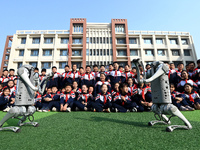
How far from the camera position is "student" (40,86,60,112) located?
5000 mm

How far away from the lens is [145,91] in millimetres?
4871

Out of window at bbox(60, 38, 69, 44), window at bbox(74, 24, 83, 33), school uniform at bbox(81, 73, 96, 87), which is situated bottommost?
school uniform at bbox(81, 73, 96, 87)

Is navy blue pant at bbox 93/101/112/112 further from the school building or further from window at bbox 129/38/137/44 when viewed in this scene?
window at bbox 129/38/137/44

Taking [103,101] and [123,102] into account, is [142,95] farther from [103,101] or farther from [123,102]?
[103,101]

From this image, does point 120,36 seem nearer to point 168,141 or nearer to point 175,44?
point 175,44

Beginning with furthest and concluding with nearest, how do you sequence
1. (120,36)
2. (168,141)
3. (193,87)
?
(120,36)
(193,87)
(168,141)

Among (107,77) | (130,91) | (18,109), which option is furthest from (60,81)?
(18,109)

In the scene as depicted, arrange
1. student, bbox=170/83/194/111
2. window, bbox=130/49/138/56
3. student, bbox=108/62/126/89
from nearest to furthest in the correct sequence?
student, bbox=170/83/194/111 < student, bbox=108/62/126/89 < window, bbox=130/49/138/56

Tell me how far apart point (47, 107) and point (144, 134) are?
434 cm

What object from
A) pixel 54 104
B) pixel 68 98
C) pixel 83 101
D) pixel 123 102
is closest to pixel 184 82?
pixel 123 102

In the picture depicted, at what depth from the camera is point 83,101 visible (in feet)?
16.7

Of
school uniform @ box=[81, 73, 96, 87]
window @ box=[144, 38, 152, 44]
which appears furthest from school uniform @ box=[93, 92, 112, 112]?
window @ box=[144, 38, 152, 44]

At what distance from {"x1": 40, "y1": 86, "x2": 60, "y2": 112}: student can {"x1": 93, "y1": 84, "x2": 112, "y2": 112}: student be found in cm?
174

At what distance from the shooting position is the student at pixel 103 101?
4.55m
